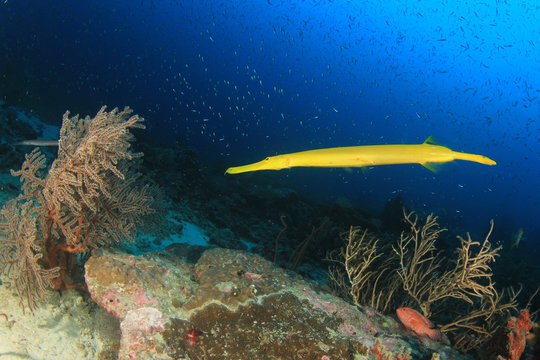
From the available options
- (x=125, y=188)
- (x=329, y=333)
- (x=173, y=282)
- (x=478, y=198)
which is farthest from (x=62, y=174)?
(x=478, y=198)

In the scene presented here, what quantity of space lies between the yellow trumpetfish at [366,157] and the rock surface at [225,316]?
1319 mm

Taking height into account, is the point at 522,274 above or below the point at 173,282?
below

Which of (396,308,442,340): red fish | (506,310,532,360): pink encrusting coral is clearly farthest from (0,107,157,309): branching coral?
(506,310,532,360): pink encrusting coral

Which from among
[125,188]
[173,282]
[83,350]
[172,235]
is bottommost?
[172,235]

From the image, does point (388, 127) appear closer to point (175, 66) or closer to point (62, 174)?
point (175, 66)

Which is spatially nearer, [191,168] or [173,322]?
[173,322]

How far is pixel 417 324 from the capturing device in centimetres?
316

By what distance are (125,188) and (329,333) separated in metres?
3.02

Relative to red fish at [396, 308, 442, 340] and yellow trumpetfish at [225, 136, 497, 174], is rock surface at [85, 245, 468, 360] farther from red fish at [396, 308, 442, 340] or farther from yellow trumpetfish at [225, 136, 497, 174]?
yellow trumpetfish at [225, 136, 497, 174]

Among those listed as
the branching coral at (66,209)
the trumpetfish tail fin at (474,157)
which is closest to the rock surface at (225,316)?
the branching coral at (66,209)

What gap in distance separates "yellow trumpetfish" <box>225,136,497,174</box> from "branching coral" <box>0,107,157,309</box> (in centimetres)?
140

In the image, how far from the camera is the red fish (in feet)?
10.3

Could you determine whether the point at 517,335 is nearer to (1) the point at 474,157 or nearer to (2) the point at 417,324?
(2) the point at 417,324

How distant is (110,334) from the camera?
2832 millimetres
